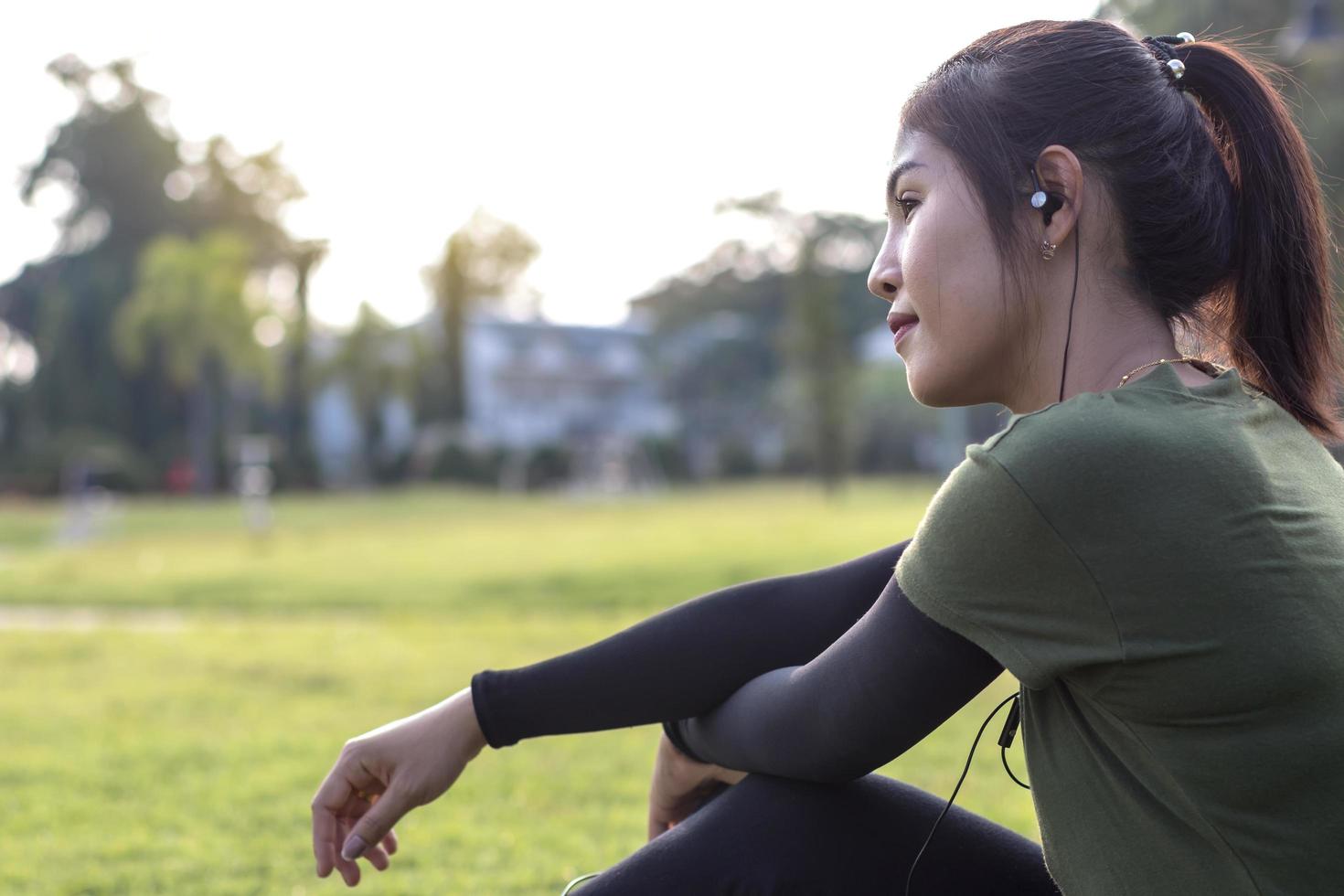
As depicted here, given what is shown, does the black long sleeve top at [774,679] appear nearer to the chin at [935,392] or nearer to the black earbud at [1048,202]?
the chin at [935,392]

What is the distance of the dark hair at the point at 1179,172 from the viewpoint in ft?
3.57

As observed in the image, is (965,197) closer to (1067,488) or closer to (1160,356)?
(1160,356)

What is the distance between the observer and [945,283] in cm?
114

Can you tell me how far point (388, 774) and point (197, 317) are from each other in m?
30.8

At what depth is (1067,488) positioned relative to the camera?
902mm

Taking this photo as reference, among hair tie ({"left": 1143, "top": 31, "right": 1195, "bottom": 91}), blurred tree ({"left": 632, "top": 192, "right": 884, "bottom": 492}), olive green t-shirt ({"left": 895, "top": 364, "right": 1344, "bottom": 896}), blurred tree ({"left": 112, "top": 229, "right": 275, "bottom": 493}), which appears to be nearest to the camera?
olive green t-shirt ({"left": 895, "top": 364, "right": 1344, "bottom": 896})

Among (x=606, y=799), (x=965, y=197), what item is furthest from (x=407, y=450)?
(x=965, y=197)

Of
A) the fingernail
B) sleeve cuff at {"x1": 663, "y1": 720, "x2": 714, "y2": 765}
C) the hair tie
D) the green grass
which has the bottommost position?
the green grass

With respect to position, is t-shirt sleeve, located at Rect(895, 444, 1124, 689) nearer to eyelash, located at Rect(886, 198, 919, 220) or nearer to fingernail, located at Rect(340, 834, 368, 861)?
eyelash, located at Rect(886, 198, 919, 220)

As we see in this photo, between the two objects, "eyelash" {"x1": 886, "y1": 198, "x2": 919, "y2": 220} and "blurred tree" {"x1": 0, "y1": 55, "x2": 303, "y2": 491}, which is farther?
"blurred tree" {"x1": 0, "y1": 55, "x2": 303, "y2": 491}

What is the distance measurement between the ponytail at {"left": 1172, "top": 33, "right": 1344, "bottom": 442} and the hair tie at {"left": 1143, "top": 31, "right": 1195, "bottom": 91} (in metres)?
0.01

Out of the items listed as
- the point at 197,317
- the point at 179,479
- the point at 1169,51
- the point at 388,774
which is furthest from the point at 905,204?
the point at 179,479

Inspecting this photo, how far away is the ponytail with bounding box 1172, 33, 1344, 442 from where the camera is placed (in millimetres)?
1155

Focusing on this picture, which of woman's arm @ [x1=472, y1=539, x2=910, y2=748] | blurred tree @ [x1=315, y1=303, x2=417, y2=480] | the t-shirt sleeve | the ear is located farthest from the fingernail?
blurred tree @ [x1=315, y1=303, x2=417, y2=480]
